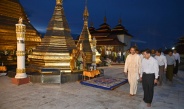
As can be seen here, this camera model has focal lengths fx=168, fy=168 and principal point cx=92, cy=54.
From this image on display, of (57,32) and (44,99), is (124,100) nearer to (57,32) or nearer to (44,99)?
(44,99)

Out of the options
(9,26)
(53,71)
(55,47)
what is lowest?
(53,71)

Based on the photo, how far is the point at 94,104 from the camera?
5.97 metres

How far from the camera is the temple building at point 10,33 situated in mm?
14306

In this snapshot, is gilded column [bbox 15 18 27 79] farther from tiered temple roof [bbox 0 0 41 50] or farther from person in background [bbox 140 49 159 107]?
person in background [bbox 140 49 159 107]

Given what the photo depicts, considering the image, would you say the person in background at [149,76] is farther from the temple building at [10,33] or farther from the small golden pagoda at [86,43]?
the temple building at [10,33]

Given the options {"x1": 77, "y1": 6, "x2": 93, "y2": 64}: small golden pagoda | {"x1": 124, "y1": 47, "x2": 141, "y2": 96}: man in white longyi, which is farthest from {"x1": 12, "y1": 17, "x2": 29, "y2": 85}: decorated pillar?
{"x1": 77, "y1": 6, "x2": 93, "y2": 64}: small golden pagoda

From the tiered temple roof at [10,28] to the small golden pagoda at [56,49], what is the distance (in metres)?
4.42

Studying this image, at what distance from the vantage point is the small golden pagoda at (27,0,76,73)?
10891 mm

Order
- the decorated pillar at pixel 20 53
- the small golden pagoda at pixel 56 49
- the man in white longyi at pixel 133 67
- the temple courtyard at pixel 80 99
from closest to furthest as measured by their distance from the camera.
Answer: the temple courtyard at pixel 80 99, the man in white longyi at pixel 133 67, the decorated pillar at pixel 20 53, the small golden pagoda at pixel 56 49

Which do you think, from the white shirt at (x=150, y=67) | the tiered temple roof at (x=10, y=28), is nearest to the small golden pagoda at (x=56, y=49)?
the tiered temple roof at (x=10, y=28)

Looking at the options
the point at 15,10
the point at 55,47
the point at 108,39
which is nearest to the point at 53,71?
the point at 55,47

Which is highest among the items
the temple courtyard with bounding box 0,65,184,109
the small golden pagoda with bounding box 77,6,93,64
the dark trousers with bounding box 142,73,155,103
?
the small golden pagoda with bounding box 77,6,93,64

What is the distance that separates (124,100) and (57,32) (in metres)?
7.34

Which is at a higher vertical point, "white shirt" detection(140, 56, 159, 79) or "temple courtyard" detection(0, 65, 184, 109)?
"white shirt" detection(140, 56, 159, 79)
